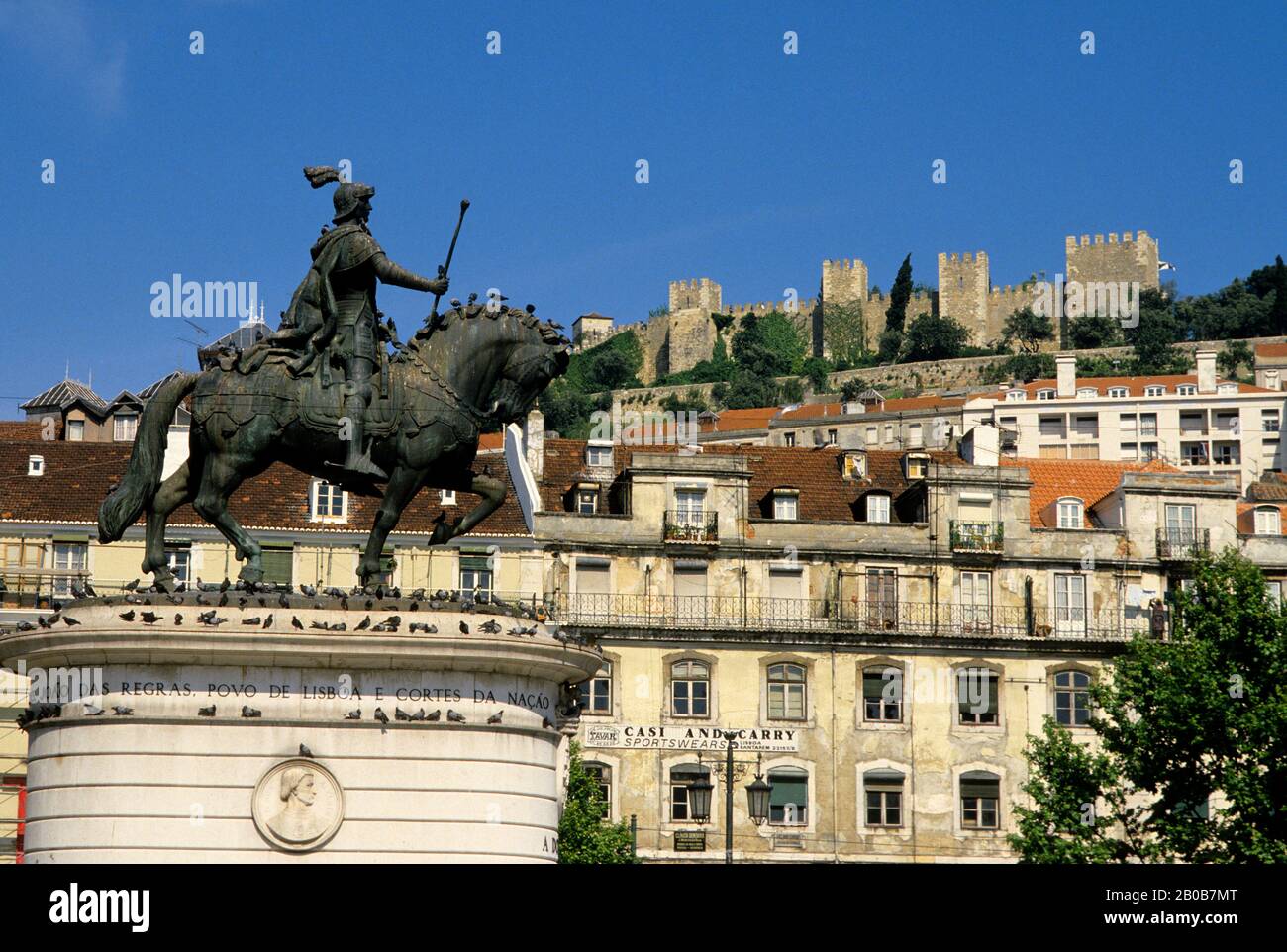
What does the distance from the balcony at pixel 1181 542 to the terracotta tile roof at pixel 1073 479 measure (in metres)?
3.49

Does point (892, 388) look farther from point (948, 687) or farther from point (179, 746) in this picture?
point (179, 746)

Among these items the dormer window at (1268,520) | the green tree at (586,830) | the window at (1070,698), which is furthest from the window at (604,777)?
the dormer window at (1268,520)

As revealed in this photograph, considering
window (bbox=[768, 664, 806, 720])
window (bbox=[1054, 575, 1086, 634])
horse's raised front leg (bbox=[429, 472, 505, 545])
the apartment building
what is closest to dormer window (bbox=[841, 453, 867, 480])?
window (bbox=[1054, 575, 1086, 634])

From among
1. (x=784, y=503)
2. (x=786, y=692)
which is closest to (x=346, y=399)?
(x=786, y=692)

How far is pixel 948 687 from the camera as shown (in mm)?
68500

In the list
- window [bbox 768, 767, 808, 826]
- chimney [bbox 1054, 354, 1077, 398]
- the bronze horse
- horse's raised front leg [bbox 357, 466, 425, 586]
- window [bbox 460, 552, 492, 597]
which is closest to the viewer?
the bronze horse

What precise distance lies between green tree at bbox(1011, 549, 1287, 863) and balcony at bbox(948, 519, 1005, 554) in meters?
14.6

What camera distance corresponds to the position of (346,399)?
24328 millimetres

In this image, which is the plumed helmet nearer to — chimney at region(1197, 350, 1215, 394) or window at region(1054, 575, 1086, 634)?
window at region(1054, 575, 1086, 634)

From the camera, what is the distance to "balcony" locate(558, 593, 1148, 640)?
67.7 meters

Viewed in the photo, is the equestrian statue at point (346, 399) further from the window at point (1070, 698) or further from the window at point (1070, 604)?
the window at point (1070, 604)

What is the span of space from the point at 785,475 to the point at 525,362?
49.3 metres

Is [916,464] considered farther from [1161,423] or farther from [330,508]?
[1161,423]

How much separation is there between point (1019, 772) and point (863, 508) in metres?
9.65
